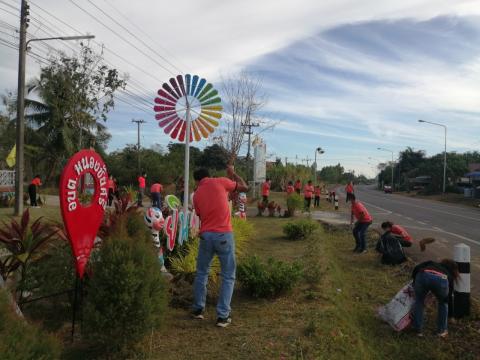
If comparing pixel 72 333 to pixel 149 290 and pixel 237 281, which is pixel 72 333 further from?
pixel 237 281

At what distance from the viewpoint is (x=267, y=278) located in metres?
5.39

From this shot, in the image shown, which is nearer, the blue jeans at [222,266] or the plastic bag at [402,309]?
the blue jeans at [222,266]

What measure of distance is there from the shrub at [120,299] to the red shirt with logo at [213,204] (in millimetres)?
1143

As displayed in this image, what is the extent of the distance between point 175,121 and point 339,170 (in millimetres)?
126388

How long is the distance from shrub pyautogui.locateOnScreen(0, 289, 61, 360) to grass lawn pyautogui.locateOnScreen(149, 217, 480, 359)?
134 cm

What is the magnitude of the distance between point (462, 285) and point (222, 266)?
2884mm

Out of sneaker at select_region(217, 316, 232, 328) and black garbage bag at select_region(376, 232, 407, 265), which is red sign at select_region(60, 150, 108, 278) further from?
black garbage bag at select_region(376, 232, 407, 265)

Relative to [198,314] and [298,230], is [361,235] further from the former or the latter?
[198,314]

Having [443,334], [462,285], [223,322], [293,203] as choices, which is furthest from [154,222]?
[293,203]

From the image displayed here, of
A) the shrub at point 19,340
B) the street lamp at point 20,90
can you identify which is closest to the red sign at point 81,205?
the shrub at point 19,340

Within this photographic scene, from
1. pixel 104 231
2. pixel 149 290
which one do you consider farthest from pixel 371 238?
pixel 149 290

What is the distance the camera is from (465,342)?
4.73m

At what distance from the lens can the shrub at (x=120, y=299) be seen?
3.38m

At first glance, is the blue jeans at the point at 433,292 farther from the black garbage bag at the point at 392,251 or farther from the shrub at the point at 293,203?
the shrub at the point at 293,203
